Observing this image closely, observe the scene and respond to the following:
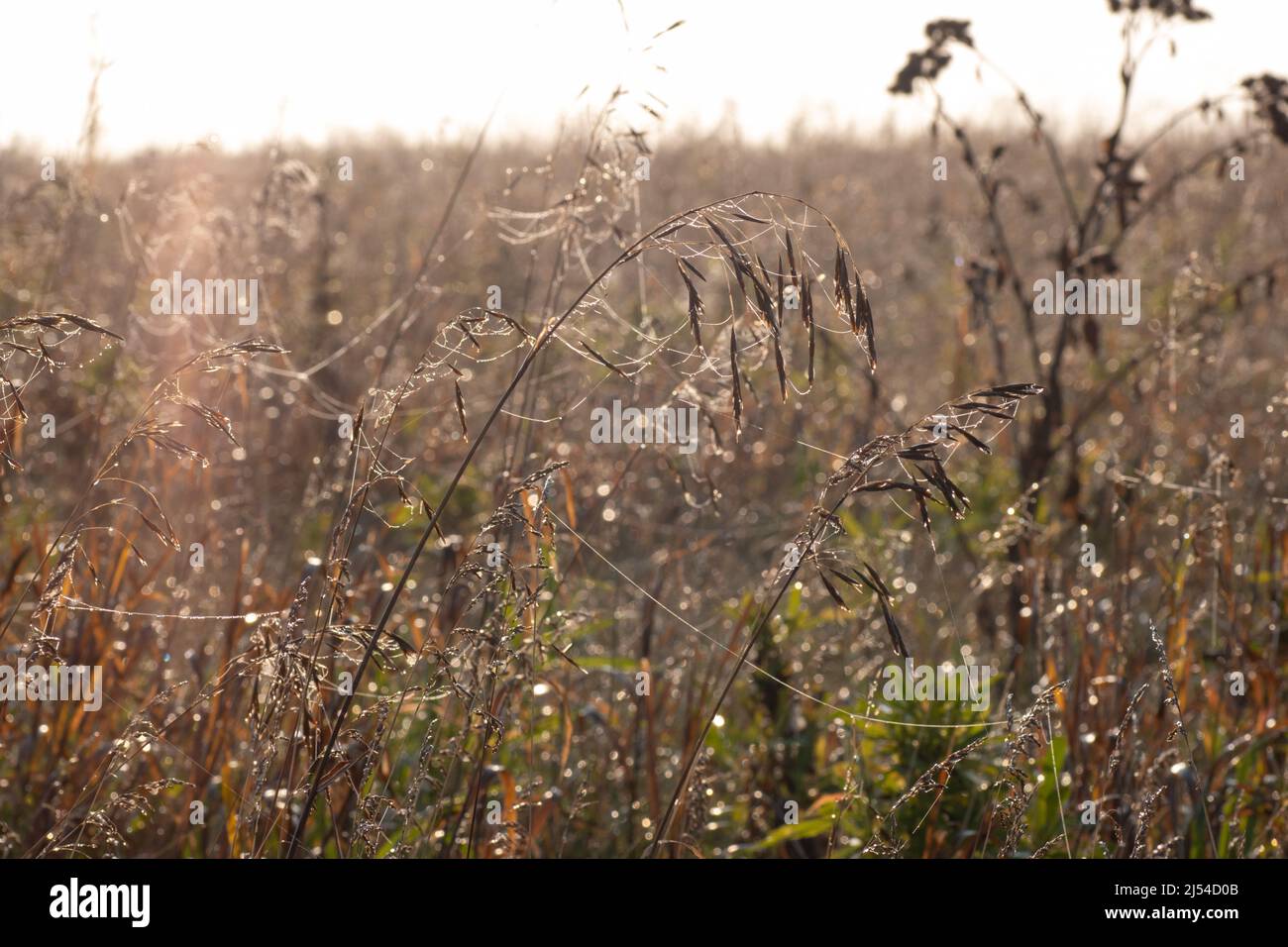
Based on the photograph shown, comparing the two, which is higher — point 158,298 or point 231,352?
point 158,298

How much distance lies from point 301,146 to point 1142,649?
9041 mm

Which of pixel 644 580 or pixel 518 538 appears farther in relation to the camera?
pixel 644 580

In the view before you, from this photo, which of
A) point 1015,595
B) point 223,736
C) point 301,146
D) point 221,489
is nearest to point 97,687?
point 223,736

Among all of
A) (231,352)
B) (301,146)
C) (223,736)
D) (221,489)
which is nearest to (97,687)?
(223,736)

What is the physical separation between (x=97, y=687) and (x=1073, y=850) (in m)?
1.92

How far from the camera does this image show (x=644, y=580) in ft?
12.1

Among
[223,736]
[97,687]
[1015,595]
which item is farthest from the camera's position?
[1015,595]

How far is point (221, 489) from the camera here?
12.6ft
